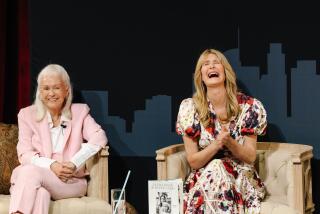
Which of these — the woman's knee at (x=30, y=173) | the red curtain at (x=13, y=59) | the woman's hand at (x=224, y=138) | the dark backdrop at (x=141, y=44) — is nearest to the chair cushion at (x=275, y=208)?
the woman's hand at (x=224, y=138)

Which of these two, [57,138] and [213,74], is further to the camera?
[57,138]

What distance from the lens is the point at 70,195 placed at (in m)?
4.55

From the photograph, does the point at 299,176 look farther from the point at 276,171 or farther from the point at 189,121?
the point at 189,121

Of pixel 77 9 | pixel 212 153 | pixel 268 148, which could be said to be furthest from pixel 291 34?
pixel 77 9

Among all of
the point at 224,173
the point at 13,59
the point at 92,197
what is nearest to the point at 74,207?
the point at 92,197

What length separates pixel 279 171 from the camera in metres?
4.50

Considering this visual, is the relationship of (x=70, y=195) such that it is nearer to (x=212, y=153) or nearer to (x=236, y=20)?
(x=212, y=153)

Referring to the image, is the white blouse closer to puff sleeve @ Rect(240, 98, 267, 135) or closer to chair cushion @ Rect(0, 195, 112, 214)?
chair cushion @ Rect(0, 195, 112, 214)

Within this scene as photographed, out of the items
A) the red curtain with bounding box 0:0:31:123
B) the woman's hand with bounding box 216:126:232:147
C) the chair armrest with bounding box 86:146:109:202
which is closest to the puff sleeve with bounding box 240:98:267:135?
the woman's hand with bounding box 216:126:232:147

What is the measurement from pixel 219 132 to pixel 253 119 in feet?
0.73

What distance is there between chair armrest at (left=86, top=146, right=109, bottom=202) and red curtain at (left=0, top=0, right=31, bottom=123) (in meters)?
1.13

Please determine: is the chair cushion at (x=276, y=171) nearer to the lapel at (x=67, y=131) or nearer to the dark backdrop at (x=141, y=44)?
the dark backdrop at (x=141, y=44)

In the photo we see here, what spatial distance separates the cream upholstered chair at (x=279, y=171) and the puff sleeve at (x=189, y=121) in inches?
7.6

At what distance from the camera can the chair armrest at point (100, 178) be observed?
4.68 meters
